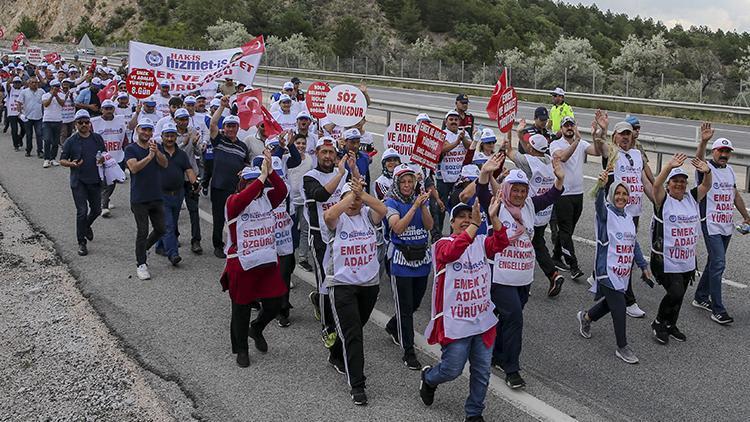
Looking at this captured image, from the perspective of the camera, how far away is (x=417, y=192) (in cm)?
675

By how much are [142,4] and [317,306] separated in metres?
76.3

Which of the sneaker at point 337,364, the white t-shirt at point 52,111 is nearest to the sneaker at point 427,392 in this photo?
the sneaker at point 337,364

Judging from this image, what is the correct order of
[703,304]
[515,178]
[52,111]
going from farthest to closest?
[52,111], [703,304], [515,178]

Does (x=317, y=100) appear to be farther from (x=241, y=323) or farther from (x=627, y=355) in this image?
(x=627, y=355)

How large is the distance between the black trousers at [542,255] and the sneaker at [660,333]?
1372mm

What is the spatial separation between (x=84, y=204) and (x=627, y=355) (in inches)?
275

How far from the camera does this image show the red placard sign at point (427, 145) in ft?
24.4

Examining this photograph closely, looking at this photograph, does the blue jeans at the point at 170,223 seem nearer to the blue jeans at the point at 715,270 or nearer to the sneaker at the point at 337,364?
the sneaker at the point at 337,364

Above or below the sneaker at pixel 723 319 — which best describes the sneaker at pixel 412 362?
below

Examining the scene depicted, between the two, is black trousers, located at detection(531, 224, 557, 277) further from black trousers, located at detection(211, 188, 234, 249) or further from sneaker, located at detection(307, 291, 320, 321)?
black trousers, located at detection(211, 188, 234, 249)

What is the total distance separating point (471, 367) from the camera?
17.4 feet

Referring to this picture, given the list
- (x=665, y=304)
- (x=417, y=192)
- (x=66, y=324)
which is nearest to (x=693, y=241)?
(x=665, y=304)

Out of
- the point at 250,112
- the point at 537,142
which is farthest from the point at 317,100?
the point at 537,142

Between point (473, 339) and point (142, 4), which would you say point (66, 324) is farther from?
point (142, 4)
